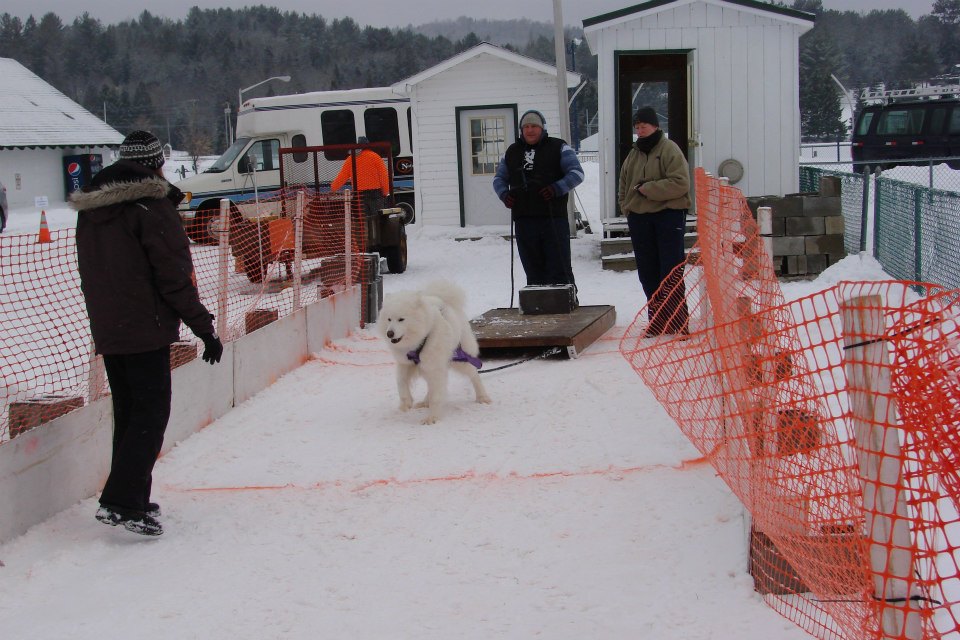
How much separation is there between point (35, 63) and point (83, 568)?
10946 centimetres

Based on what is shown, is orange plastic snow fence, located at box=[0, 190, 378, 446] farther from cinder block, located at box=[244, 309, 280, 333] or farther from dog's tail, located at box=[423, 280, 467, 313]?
dog's tail, located at box=[423, 280, 467, 313]

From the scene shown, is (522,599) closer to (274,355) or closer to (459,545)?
(459,545)

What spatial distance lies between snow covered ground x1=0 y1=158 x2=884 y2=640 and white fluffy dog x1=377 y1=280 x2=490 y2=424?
0.63 feet

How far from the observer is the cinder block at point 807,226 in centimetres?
1166

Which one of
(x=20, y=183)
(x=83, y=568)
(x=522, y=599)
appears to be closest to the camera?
(x=522, y=599)

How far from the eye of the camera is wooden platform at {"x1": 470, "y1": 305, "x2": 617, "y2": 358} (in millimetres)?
7336

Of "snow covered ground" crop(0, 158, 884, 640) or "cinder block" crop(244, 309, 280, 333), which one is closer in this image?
"snow covered ground" crop(0, 158, 884, 640)

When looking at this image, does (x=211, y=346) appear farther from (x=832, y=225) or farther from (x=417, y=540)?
(x=832, y=225)

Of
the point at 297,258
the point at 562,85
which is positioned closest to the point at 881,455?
the point at 297,258

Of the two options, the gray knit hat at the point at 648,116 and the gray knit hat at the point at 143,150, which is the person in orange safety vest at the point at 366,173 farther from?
the gray knit hat at the point at 143,150

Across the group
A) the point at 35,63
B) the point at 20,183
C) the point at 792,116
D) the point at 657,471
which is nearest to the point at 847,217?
the point at 792,116

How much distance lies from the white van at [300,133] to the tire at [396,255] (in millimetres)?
6593

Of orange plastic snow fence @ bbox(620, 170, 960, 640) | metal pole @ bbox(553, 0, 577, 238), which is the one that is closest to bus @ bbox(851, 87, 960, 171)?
metal pole @ bbox(553, 0, 577, 238)

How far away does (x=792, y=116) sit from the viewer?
525 inches
